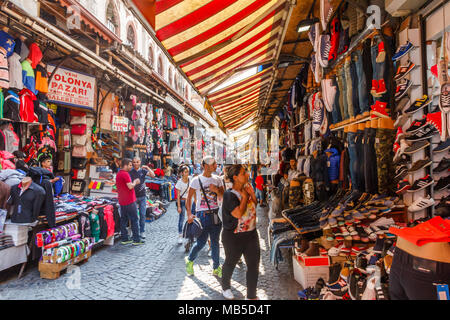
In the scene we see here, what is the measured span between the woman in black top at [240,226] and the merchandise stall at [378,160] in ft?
2.12

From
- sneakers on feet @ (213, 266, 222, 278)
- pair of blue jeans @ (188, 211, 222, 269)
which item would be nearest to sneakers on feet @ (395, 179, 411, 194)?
pair of blue jeans @ (188, 211, 222, 269)

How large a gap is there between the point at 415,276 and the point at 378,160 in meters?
1.92

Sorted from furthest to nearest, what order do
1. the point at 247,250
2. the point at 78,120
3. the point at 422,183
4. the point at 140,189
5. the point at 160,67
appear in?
the point at 160,67 → the point at 78,120 → the point at 140,189 → the point at 247,250 → the point at 422,183

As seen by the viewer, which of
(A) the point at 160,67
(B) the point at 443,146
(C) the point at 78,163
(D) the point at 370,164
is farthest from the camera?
(A) the point at 160,67

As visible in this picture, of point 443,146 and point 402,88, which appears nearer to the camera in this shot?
point 443,146

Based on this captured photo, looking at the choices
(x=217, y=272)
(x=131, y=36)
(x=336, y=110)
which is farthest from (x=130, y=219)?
(x=131, y=36)

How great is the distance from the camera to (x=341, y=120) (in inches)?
173

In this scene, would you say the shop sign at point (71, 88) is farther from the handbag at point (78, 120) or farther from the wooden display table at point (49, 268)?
the wooden display table at point (49, 268)

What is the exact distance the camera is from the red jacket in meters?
4.63

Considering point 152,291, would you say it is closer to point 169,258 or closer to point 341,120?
point 169,258

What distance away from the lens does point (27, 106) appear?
15.5 ft

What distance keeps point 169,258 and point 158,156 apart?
636 cm

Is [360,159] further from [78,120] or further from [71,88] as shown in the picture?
[78,120]
